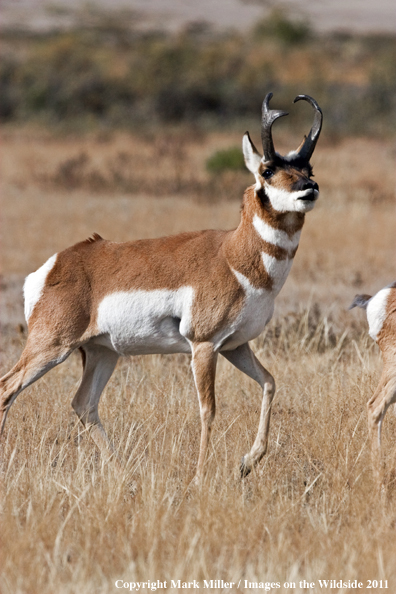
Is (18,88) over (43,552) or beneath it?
over

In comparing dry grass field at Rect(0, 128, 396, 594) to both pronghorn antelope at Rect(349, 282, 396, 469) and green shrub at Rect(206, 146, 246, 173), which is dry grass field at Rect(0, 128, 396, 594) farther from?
green shrub at Rect(206, 146, 246, 173)

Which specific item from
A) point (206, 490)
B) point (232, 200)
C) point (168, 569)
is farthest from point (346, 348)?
point (232, 200)

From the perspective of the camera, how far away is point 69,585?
3.47 metres

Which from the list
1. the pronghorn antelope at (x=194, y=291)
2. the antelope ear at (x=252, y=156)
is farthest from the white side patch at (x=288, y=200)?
the antelope ear at (x=252, y=156)

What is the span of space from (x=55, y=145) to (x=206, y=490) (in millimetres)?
22610

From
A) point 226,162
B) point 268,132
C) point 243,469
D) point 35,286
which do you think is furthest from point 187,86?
point 243,469

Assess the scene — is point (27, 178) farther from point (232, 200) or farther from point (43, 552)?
point (43, 552)

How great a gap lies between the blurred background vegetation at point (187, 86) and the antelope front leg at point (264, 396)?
22878mm

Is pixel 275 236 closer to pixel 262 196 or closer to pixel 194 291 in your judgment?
pixel 262 196

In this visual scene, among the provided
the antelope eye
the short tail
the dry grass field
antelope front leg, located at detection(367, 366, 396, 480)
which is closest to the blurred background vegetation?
the dry grass field

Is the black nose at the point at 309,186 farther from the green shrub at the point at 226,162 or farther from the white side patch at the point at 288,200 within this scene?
the green shrub at the point at 226,162

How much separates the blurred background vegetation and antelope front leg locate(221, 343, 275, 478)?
2288 centimetres

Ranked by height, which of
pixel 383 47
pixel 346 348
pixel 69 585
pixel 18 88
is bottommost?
pixel 69 585

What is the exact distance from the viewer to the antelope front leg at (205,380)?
185 inches
